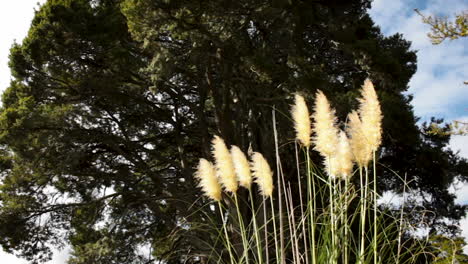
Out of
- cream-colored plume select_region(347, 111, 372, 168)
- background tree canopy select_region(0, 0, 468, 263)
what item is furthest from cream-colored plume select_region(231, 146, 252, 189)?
background tree canopy select_region(0, 0, 468, 263)

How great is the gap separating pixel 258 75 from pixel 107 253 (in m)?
4.57

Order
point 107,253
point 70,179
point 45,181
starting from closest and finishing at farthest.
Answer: point 107,253 < point 45,181 < point 70,179

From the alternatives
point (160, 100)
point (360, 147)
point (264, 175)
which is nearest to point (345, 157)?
point (360, 147)

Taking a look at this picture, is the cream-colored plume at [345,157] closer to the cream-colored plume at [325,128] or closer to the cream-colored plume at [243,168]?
the cream-colored plume at [325,128]

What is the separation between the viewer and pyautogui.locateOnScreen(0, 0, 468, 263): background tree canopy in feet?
27.8

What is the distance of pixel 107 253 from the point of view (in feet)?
32.4

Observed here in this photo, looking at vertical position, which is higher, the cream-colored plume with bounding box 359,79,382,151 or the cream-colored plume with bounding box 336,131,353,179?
the cream-colored plume with bounding box 359,79,382,151

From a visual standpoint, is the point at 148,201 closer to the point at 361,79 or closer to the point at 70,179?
the point at 70,179

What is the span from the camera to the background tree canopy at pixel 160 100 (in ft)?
27.8

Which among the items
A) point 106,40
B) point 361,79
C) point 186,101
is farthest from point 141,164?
point 361,79

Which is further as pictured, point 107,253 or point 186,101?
point 186,101

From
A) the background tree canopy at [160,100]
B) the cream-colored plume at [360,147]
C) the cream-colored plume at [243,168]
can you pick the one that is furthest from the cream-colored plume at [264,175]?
the background tree canopy at [160,100]

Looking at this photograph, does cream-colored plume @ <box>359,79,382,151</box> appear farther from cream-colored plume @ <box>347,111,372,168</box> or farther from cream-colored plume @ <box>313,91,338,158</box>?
cream-colored plume @ <box>313,91,338,158</box>

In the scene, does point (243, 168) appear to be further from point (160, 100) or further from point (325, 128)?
point (160, 100)
